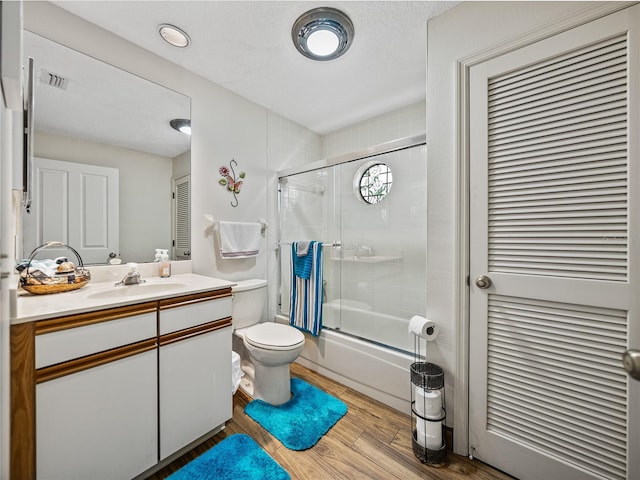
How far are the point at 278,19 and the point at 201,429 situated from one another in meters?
2.27

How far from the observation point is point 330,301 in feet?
7.66

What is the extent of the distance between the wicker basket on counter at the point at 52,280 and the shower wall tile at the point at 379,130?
2.21m

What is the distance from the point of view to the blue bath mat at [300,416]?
1.48m

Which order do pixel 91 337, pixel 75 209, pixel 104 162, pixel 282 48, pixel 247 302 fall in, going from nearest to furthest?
pixel 91 337, pixel 75 209, pixel 104 162, pixel 282 48, pixel 247 302

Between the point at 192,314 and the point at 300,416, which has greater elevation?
the point at 192,314

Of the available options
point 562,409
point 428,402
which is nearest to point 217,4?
point 428,402

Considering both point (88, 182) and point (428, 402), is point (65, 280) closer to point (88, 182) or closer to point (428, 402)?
point (88, 182)

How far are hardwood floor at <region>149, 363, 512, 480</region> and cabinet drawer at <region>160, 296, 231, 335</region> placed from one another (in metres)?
0.68

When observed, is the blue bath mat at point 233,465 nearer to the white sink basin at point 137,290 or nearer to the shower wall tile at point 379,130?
the white sink basin at point 137,290

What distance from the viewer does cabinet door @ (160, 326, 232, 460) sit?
1.27 metres

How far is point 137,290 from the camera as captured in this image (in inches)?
59.7

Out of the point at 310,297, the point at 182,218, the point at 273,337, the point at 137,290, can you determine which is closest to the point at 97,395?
the point at 137,290

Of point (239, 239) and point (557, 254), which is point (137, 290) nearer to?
point (239, 239)

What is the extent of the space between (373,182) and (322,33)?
111 centimetres
